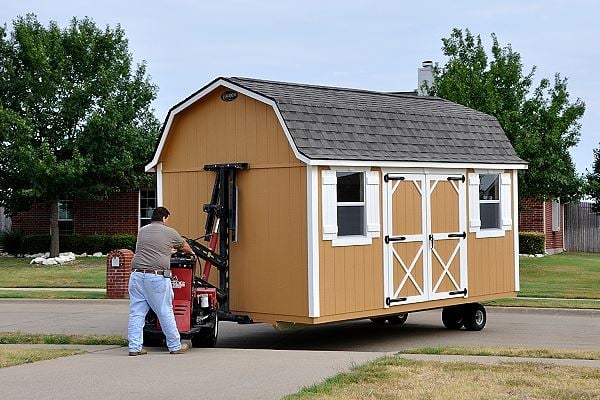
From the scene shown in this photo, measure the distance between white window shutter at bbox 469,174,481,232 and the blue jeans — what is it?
5880mm

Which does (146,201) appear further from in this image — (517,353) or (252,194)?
(517,353)

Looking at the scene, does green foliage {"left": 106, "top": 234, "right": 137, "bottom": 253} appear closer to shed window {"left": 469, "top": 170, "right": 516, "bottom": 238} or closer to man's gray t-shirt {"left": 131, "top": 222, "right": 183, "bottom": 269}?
shed window {"left": 469, "top": 170, "right": 516, "bottom": 238}

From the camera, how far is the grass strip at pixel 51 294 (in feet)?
73.0

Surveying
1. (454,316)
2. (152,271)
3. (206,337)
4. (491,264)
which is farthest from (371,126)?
(152,271)

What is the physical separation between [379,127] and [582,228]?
28.5 m

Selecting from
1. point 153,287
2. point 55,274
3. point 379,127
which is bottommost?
point 55,274

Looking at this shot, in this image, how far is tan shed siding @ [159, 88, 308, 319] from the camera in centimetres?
→ 1406

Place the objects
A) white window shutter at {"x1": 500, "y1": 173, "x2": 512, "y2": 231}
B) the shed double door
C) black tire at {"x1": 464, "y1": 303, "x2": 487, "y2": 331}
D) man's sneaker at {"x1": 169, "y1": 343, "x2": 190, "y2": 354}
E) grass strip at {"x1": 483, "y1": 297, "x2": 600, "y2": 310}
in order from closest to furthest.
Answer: man's sneaker at {"x1": 169, "y1": 343, "x2": 190, "y2": 354} → the shed double door → black tire at {"x1": 464, "y1": 303, "x2": 487, "y2": 331} → white window shutter at {"x1": 500, "y1": 173, "x2": 512, "y2": 231} → grass strip at {"x1": 483, "y1": 297, "x2": 600, "y2": 310}

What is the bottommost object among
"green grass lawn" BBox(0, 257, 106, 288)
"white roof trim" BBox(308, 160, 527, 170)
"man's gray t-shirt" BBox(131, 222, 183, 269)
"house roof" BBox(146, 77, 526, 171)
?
"green grass lawn" BBox(0, 257, 106, 288)

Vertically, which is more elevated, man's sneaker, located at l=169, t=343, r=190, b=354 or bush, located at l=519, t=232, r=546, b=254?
bush, located at l=519, t=232, r=546, b=254

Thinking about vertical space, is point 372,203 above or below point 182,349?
above

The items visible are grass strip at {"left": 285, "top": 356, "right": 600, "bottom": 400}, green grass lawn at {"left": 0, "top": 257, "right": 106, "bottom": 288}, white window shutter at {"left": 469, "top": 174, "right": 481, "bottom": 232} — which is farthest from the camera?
green grass lawn at {"left": 0, "top": 257, "right": 106, "bottom": 288}

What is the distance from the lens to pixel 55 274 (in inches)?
1132

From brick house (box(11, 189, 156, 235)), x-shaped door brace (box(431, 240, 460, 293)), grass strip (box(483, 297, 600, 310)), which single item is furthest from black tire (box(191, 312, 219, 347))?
brick house (box(11, 189, 156, 235))
